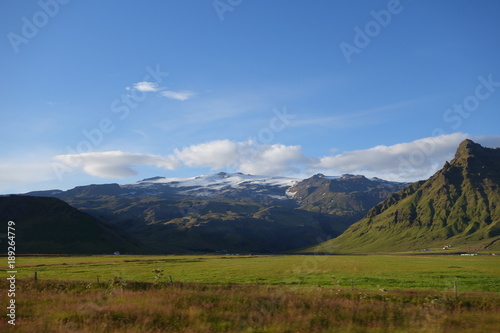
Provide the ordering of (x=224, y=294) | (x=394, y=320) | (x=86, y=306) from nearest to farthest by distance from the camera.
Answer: (x=394, y=320)
(x=86, y=306)
(x=224, y=294)

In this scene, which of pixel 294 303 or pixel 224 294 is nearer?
pixel 294 303

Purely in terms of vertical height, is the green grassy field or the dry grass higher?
the dry grass

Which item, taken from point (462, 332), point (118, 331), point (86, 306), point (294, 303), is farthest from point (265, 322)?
point (86, 306)

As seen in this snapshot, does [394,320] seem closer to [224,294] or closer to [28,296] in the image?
[224,294]

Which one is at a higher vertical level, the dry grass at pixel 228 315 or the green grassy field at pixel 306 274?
the dry grass at pixel 228 315

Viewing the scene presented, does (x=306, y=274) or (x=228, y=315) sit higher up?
(x=228, y=315)

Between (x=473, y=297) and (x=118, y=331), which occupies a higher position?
(x=118, y=331)

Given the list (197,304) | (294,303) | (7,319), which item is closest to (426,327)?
(294,303)

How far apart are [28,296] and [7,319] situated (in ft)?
22.8

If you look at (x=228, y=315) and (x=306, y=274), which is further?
(x=306, y=274)

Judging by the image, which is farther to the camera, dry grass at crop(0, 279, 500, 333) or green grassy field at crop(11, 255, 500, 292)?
green grassy field at crop(11, 255, 500, 292)

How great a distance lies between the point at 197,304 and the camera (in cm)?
2358

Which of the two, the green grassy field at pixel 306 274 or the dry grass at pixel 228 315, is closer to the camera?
the dry grass at pixel 228 315

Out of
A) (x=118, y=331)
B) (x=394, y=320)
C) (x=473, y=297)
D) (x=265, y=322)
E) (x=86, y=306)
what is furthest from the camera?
(x=473, y=297)
